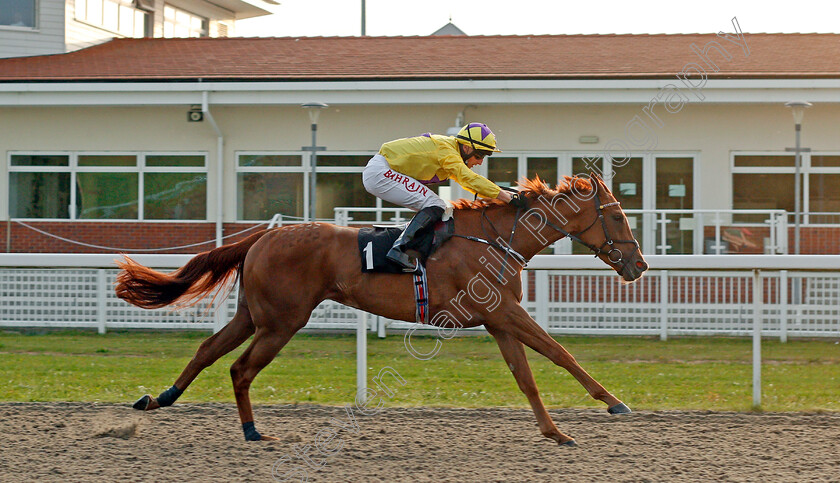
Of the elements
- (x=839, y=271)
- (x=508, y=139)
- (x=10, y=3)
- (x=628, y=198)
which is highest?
(x=10, y=3)

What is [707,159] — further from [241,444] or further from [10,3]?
[10,3]

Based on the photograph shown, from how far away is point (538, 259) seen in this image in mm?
6578

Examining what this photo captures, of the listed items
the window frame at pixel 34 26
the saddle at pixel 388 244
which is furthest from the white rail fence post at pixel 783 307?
the window frame at pixel 34 26

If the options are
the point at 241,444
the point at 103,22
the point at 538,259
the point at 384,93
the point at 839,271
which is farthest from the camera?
the point at 103,22

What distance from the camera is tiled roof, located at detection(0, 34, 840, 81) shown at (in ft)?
41.9

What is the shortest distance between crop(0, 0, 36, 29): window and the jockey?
12.1 meters

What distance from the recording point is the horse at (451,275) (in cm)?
488

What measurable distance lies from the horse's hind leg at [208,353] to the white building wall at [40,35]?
38.9ft

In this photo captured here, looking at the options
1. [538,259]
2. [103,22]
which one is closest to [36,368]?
[538,259]

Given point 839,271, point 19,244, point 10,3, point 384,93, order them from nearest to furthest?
1. point 839,271
2. point 384,93
3. point 19,244
4. point 10,3

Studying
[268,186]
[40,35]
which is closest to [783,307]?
[268,186]

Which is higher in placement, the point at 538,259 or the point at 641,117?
the point at 641,117

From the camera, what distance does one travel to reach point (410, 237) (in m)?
4.95

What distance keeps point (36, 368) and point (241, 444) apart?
12.1 ft
